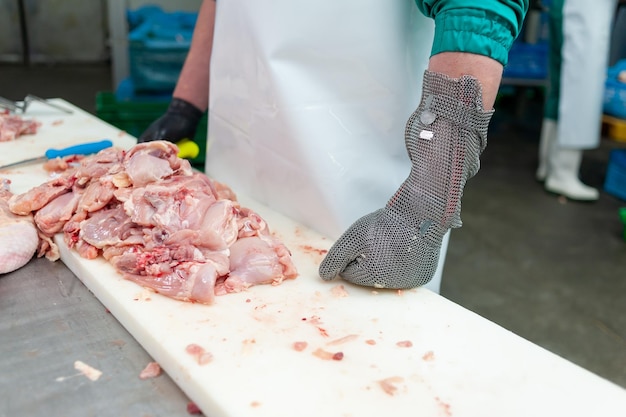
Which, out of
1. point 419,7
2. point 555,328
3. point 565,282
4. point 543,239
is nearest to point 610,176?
point 543,239

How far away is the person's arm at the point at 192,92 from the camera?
1.66m

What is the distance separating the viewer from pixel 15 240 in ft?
3.65

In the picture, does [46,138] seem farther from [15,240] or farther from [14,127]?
[15,240]

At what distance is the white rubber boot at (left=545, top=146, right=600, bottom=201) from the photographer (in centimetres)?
399

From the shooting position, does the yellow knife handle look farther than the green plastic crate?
No

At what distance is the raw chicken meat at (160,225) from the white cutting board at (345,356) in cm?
3

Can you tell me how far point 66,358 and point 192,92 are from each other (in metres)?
1.01

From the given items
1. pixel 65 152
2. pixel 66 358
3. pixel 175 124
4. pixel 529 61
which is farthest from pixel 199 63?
pixel 529 61

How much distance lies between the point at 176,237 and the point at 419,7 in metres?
0.64

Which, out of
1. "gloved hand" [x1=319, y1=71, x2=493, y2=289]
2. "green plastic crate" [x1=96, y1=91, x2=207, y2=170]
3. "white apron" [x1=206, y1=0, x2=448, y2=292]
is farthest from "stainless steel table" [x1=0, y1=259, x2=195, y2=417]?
→ "green plastic crate" [x1=96, y1=91, x2=207, y2=170]

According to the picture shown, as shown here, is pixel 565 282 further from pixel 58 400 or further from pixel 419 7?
pixel 58 400

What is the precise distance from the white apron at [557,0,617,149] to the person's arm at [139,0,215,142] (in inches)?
104

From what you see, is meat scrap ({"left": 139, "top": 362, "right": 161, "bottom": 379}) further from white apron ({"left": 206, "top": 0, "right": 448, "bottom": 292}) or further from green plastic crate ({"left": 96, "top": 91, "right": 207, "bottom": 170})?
green plastic crate ({"left": 96, "top": 91, "right": 207, "bottom": 170})

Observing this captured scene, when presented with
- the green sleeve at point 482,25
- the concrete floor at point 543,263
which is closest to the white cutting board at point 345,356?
the green sleeve at point 482,25
